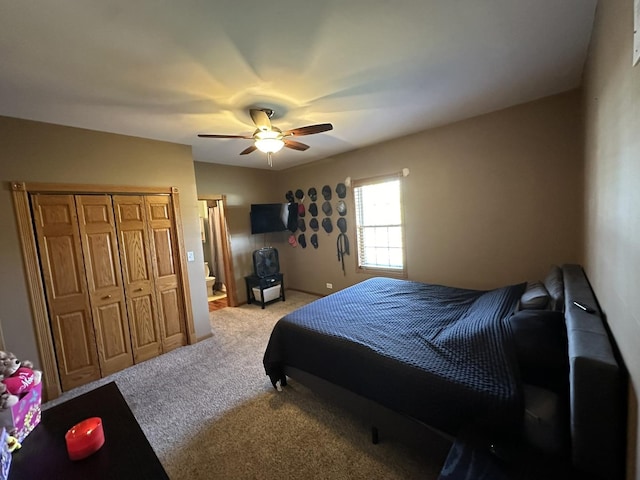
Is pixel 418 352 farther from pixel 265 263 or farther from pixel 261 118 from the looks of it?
pixel 265 263

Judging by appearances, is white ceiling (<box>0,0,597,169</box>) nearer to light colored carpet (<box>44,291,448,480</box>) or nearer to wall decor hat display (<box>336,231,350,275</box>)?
wall decor hat display (<box>336,231,350,275</box>)

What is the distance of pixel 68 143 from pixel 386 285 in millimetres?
3773

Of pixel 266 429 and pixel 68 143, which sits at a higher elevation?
pixel 68 143

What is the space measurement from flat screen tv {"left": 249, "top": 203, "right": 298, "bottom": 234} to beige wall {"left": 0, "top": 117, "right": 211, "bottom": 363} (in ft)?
5.26

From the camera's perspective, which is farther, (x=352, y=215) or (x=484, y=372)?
(x=352, y=215)

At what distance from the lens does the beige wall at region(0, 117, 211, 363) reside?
2301 mm

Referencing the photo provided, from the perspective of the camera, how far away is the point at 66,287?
2.60 m

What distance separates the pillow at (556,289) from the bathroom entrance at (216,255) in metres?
3.68

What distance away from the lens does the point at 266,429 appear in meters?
1.97

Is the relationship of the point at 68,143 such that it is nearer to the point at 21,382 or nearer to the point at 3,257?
the point at 3,257

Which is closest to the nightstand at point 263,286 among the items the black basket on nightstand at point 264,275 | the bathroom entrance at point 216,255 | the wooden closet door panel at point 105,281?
the black basket on nightstand at point 264,275

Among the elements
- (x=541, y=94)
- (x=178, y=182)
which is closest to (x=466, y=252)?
(x=541, y=94)

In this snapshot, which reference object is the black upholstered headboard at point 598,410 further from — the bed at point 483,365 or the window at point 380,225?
the window at point 380,225

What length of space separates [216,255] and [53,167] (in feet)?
12.5
